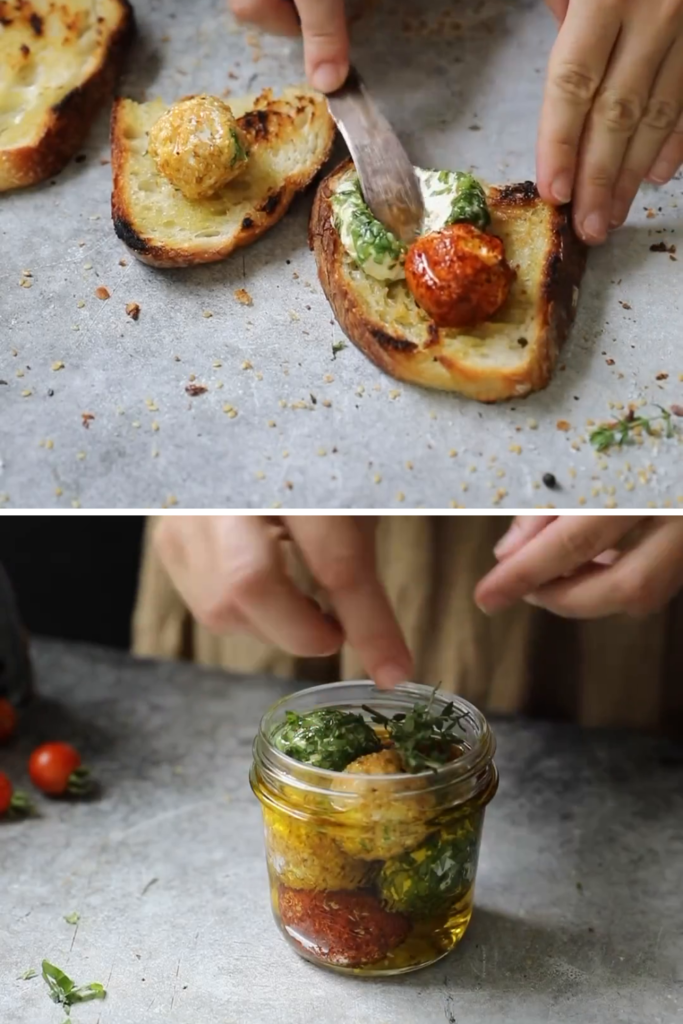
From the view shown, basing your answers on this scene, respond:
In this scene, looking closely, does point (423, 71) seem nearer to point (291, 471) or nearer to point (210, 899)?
point (291, 471)

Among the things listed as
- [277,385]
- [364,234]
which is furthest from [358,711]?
[364,234]

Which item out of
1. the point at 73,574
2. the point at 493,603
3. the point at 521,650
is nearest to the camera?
the point at 493,603

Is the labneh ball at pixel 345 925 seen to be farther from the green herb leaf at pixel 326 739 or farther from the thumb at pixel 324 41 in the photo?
the thumb at pixel 324 41

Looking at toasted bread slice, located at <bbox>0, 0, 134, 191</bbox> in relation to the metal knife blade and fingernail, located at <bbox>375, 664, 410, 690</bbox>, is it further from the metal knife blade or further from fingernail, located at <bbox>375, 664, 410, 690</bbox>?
fingernail, located at <bbox>375, 664, 410, 690</bbox>

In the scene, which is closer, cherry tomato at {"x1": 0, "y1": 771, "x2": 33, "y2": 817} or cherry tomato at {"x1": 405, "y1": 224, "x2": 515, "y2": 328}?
cherry tomato at {"x1": 405, "y1": 224, "x2": 515, "y2": 328}

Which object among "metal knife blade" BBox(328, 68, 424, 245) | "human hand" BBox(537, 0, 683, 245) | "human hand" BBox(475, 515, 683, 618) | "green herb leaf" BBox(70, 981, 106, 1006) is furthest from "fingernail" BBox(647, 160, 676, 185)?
"green herb leaf" BBox(70, 981, 106, 1006)

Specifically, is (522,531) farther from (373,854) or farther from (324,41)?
(324,41)
